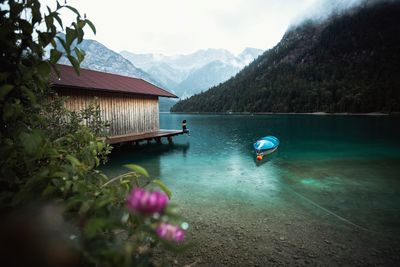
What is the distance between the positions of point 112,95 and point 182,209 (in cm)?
1463

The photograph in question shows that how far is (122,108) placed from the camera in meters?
21.5

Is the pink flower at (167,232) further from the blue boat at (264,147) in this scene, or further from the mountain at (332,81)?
the mountain at (332,81)

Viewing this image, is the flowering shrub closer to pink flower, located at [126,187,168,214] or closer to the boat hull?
pink flower, located at [126,187,168,214]

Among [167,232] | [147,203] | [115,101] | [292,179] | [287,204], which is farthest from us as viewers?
[115,101]

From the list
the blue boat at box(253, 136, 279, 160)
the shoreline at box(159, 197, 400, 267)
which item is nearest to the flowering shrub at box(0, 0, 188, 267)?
the shoreline at box(159, 197, 400, 267)

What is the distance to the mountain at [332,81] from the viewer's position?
10394 cm

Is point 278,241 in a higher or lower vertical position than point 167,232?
lower

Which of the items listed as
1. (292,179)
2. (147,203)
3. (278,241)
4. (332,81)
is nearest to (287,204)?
(278,241)

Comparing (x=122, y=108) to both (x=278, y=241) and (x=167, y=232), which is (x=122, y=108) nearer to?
(x=278, y=241)

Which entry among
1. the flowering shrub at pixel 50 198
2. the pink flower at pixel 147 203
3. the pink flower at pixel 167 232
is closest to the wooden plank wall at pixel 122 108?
the flowering shrub at pixel 50 198

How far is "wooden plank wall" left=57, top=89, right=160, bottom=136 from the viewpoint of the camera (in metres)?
17.8

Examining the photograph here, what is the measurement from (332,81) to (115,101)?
146m

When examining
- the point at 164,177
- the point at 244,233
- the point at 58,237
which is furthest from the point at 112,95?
the point at 58,237

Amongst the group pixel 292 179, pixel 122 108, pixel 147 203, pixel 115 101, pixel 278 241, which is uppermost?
pixel 115 101
